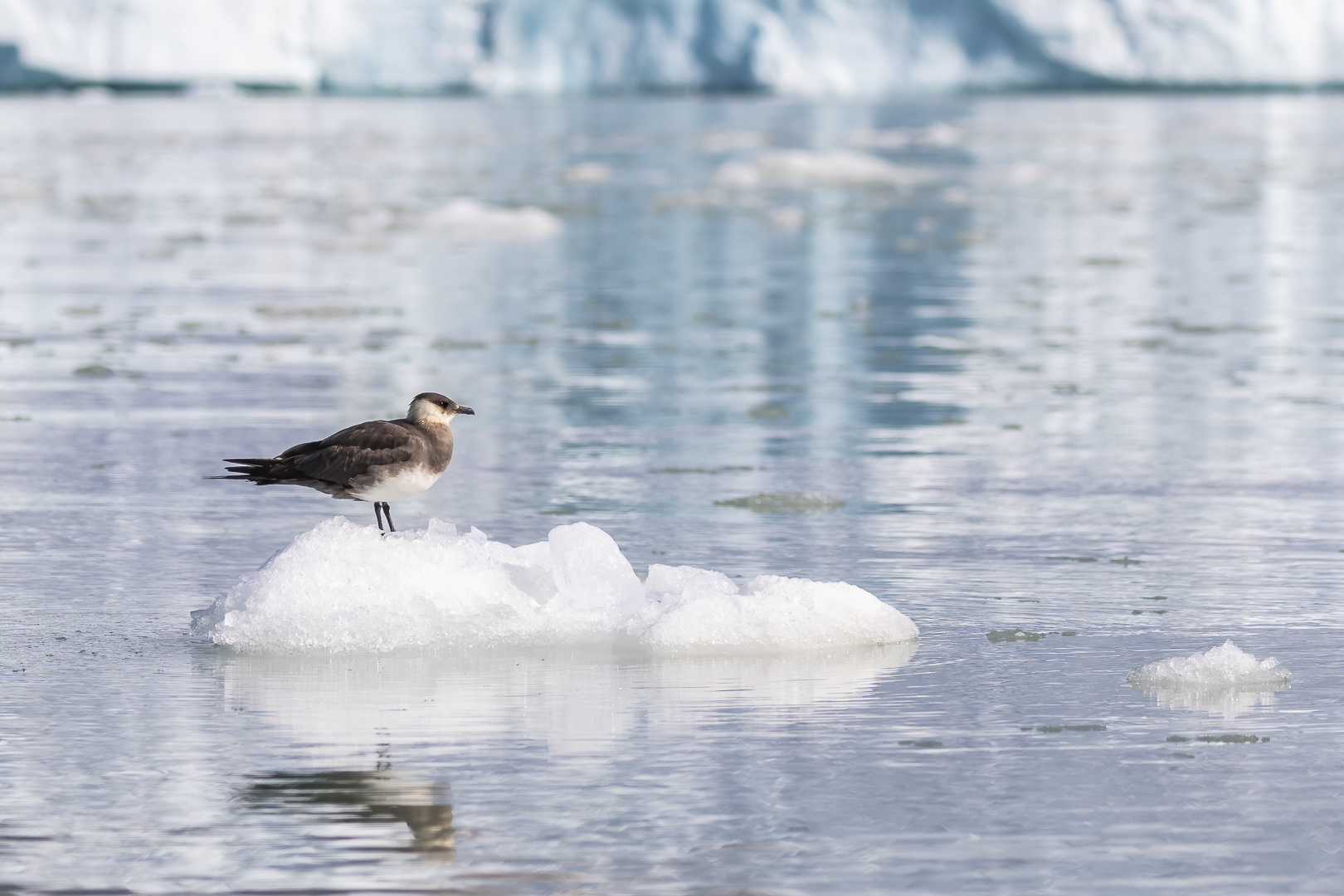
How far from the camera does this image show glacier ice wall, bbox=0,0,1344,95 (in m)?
66.4

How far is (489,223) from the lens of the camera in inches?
904

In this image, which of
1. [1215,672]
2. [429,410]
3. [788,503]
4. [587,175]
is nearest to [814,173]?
[587,175]

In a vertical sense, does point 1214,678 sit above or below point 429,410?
below

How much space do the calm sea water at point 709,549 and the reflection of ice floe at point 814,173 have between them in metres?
11.7

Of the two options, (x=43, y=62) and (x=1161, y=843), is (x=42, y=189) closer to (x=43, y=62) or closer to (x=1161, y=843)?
(x=1161, y=843)

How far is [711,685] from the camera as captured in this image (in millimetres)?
5375

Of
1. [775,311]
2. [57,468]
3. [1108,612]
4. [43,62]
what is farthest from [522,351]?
[43,62]

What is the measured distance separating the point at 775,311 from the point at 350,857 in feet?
38.7

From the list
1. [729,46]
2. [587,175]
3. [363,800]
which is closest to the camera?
[363,800]

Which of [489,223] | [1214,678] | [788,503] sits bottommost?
[1214,678]

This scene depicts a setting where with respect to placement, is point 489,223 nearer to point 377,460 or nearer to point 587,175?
point 587,175

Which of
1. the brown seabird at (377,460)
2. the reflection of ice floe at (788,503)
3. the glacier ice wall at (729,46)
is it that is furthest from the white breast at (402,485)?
the glacier ice wall at (729,46)

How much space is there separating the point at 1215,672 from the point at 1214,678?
0.8 inches

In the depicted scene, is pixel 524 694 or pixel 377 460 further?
pixel 377 460
